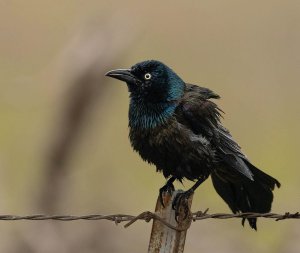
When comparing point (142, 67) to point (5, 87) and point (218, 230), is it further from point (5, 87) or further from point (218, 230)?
point (5, 87)

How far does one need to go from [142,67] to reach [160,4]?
41.7ft

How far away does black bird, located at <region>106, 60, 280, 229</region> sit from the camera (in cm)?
690

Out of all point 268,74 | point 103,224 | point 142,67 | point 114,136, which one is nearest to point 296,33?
point 268,74

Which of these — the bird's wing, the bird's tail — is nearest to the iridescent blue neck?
the bird's wing

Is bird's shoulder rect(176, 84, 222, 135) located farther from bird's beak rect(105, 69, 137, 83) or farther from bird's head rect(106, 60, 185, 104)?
bird's beak rect(105, 69, 137, 83)

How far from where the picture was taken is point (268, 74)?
1675cm

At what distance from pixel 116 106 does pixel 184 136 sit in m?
9.02

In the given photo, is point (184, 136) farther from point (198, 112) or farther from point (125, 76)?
point (125, 76)

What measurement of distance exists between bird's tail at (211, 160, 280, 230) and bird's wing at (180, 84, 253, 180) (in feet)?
0.33

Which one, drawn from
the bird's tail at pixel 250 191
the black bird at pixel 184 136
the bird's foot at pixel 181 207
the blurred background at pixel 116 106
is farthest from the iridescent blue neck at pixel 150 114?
the blurred background at pixel 116 106

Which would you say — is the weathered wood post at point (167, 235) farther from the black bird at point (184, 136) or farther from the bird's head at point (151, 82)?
the bird's head at point (151, 82)

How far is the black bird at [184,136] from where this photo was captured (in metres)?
6.90

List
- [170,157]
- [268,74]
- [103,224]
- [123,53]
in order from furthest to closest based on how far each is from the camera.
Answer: [268,74]
[123,53]
[103,224]
[170,157]

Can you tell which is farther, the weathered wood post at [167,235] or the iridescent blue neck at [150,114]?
the iridescent blue neck at [150,114]
